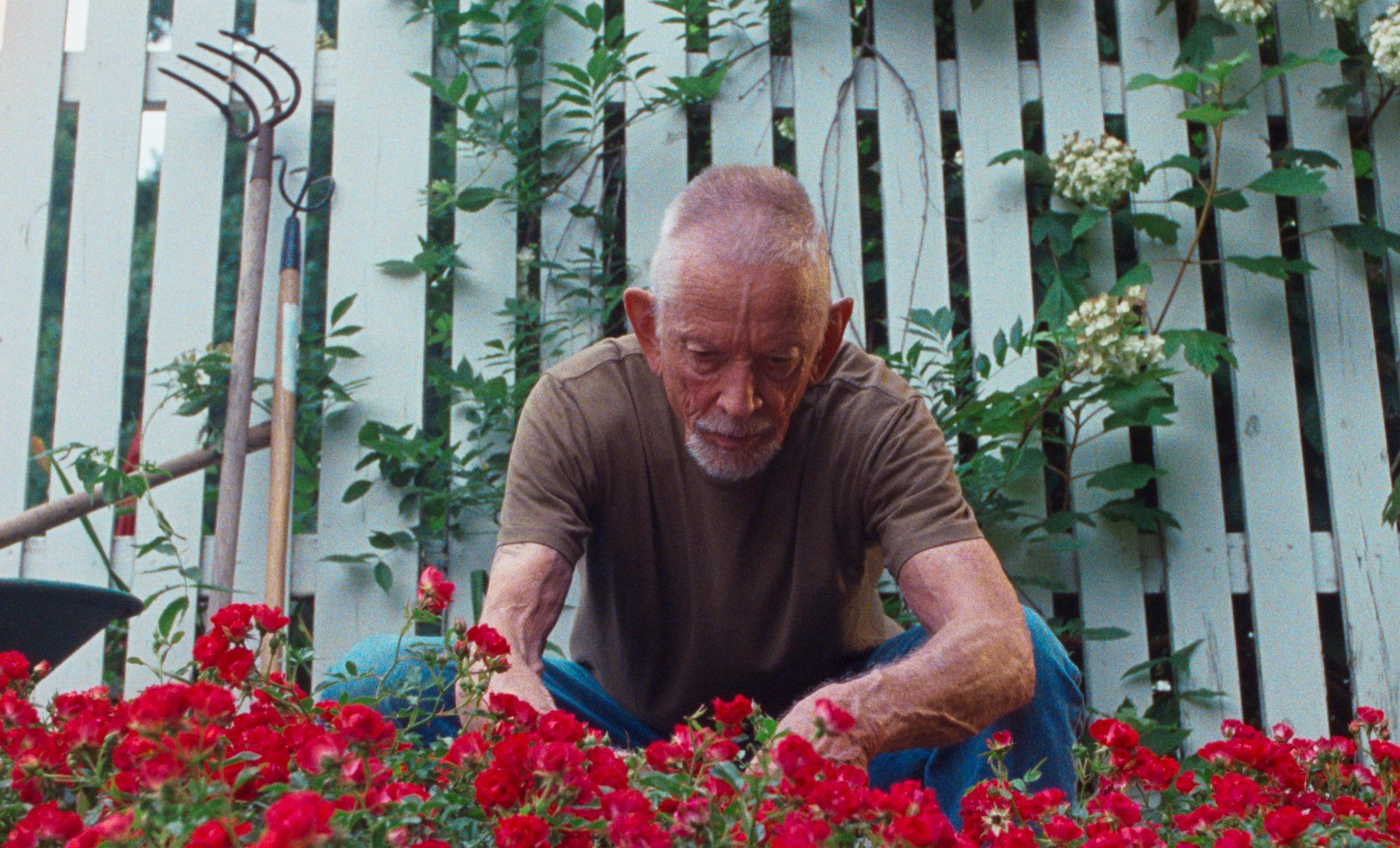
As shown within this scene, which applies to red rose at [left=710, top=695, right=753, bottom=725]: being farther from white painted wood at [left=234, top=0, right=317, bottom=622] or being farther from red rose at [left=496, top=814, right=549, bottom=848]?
white painted wood at [left=234, top=0, right=317, bottom=622]

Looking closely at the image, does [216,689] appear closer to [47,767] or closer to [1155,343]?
[47,767]

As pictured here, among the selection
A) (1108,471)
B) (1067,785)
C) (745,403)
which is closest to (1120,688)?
(1108,471)

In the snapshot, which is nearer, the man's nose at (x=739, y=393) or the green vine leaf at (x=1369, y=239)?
the man's nose at (x=739, y=393)

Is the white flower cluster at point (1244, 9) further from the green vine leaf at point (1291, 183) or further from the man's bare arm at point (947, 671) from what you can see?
the man's bare arm at point (947, 671)

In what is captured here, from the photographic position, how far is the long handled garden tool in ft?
8.89

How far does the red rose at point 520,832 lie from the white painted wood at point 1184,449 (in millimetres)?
2385

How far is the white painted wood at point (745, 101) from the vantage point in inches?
120

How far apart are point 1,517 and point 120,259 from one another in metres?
0.62

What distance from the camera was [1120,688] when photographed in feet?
9.46

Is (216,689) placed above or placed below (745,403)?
below

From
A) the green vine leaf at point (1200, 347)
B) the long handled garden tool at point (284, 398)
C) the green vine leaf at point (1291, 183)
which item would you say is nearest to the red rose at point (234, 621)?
the long handled garden tool at point (284, 398)

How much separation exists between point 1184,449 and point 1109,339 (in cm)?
41

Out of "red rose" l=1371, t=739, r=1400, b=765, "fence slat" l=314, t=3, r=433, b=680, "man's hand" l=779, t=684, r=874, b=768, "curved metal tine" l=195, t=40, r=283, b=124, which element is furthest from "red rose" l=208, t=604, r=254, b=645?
"curved metal tine" l=195, t=40, r=283, b=124

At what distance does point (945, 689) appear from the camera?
1631 mm
